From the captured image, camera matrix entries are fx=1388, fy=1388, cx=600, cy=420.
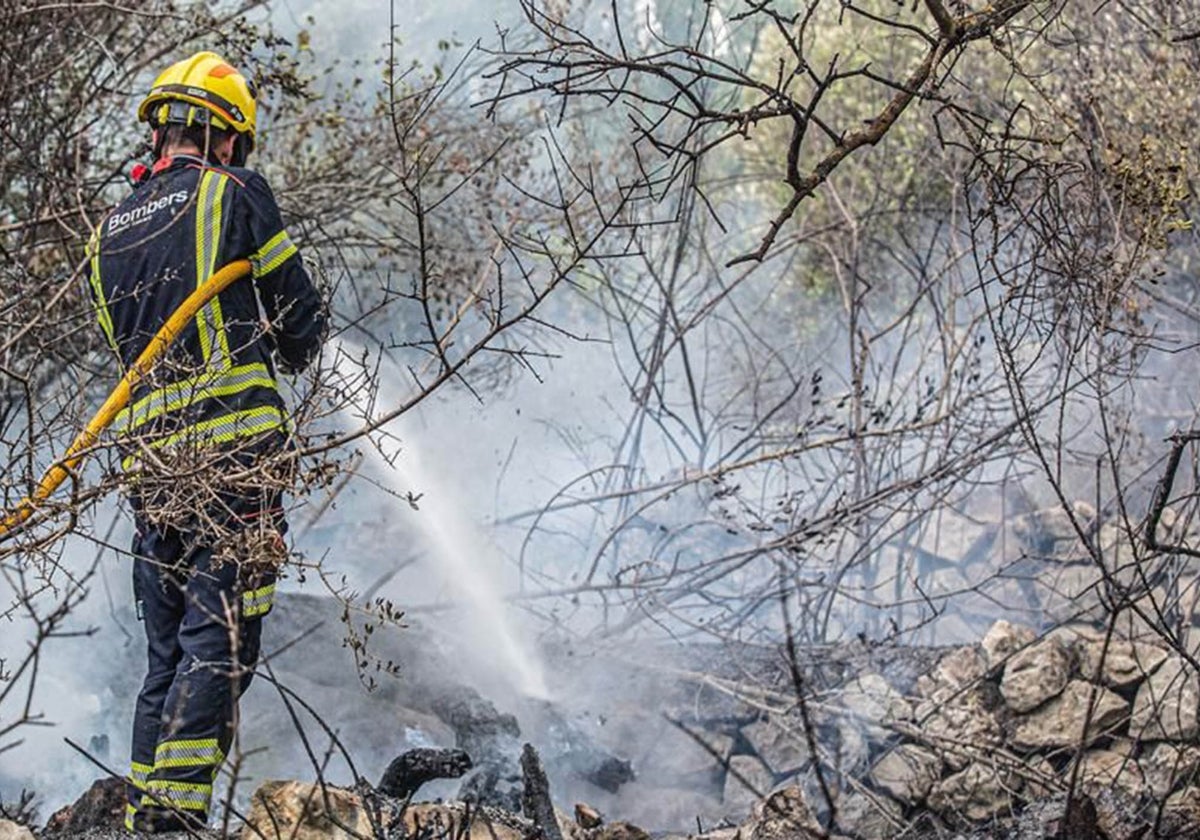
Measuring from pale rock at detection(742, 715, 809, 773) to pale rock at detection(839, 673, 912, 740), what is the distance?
0.92 ft

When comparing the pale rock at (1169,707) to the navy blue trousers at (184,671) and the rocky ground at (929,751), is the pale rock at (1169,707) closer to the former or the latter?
the rocky ground at (929,751)

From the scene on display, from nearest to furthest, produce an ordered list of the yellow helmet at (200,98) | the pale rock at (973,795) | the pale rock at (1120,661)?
1. the yellow helmet at (200,98)
2. the pale rock at (973,795)
3. the pale rock at (1120,661)

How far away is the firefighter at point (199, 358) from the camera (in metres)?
3.62

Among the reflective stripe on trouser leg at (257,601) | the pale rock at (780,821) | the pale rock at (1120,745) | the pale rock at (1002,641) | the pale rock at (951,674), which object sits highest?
the pale rock at (1002,641)

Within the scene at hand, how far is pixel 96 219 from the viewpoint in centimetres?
587

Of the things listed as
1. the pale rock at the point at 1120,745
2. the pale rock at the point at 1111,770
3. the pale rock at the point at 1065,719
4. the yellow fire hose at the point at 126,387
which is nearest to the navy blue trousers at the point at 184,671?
the yellow fire hose at the point at 126,387

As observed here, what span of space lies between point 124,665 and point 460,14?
6074mm

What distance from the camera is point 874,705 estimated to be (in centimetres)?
632

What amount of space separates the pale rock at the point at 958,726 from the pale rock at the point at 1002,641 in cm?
35

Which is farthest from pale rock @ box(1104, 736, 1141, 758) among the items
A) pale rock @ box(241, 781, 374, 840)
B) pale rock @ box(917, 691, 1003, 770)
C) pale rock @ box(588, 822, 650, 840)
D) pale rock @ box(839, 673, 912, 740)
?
pale rock @ box(241, 781, 374, 840)

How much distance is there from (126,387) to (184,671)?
77 cm

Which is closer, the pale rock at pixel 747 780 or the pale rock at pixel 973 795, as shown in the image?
the pale rock at pixel 973 795

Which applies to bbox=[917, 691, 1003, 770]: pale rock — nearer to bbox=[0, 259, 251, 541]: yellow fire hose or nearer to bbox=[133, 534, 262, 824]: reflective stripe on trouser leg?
bbox=[133, 534, 262, 824]: reflective stripe on trouser leg

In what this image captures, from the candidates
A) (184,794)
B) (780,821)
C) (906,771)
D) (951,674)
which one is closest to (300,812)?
Answer: (184,794)
